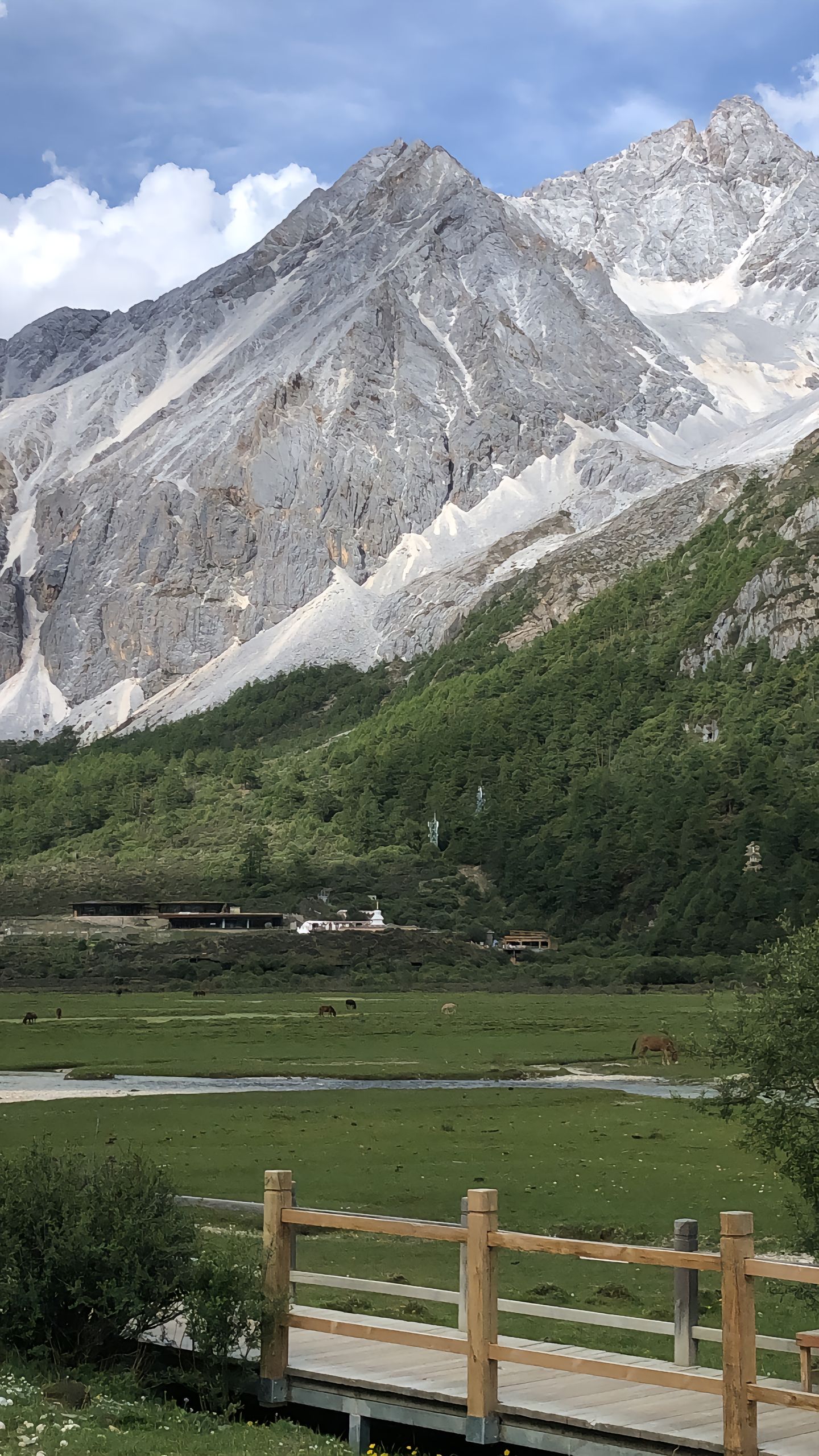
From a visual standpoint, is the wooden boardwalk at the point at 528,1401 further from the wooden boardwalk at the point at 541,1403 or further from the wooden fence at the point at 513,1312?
the wooden fence at the point at 513,1312

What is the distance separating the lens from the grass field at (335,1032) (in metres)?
60.2

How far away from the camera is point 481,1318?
1386 centimetres

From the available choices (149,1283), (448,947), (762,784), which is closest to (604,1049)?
(149,1283)

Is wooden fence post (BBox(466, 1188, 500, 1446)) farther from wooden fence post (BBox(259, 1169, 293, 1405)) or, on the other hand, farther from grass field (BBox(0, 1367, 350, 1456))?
wooden fence post (BBox(259, 1169, 293, 1405))

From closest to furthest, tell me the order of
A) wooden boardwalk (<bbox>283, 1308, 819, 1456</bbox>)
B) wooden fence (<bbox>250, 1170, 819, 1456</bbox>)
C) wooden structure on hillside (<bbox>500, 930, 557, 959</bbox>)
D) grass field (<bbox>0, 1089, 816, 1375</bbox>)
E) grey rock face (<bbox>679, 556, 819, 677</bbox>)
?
wooden fence (<bbox>250, 1170, 819, 1456</bbox>) → wooden boardwalk (<bbox>283, 1308, 819, 1456</bbox>) → grass field (<bbox>0, 1089, 816, 1375</bbox>) → wooden structure on hillside (<bbox>500, 930, 557, 959</bbox>) → grey rock face (<bbox>679, 556, 819, 677</bbox>)

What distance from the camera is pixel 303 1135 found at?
38031 mm

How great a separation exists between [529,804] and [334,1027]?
355ft

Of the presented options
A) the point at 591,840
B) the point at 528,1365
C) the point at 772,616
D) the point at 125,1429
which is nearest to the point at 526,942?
the point at 591,840

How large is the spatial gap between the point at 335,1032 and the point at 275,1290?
198ft

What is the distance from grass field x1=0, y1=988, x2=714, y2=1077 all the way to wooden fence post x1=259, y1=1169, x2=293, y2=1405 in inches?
1450

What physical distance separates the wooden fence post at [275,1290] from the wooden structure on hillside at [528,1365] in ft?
0.04

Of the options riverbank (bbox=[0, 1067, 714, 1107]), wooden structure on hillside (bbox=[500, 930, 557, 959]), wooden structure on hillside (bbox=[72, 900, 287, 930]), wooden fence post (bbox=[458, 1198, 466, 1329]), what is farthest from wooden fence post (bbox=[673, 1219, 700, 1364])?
wooden structure on hillside (bbox=[72, 900, 287, 930])

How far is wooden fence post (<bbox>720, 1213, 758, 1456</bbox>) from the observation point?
12.5m

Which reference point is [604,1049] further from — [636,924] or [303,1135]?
[636,924]
